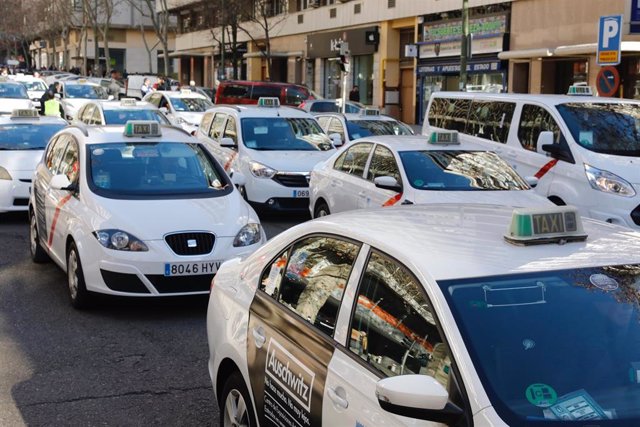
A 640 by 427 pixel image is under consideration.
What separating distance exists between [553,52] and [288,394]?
1040 inches

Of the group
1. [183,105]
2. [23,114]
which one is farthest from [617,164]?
[183,105]

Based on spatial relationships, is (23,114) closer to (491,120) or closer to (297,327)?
(491,120)

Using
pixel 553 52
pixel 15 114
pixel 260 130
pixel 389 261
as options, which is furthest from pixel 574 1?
pixel 389 261

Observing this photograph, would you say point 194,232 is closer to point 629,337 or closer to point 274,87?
point 629,337

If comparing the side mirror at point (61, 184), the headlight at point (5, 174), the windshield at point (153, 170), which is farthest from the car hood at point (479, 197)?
the headlight at point (5, 174)

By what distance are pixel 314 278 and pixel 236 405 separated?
86cm

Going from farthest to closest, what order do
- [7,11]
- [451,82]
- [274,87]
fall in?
[7,11], [451,82], [274,87]

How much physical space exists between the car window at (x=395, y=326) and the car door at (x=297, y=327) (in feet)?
0.51

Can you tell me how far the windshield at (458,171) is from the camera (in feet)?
33.2

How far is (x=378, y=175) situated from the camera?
1088 cm

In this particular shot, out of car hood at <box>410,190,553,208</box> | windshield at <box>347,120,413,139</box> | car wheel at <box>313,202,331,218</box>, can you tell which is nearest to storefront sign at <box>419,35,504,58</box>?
windshield at <box>347,120,413,139</box>

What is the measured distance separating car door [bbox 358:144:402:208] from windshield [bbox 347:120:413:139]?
6840 millimetres

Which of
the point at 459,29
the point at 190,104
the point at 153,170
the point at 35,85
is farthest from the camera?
the point at 35,85

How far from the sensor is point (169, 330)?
789cm
